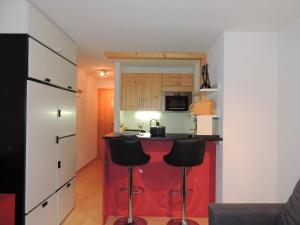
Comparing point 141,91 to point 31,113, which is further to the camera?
point 141,91

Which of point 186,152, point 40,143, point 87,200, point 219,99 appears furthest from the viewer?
point 87,200

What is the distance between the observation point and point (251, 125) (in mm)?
2779

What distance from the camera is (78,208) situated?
3334mm

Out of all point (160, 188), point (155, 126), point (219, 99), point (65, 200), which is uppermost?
point (219, 99)

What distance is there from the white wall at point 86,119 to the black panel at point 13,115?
3.22 meters

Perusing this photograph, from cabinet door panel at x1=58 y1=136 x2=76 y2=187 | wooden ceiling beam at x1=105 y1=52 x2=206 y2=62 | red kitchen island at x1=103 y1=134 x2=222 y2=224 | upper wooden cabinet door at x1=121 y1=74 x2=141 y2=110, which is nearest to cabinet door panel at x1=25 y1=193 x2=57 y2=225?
cabinet door panel at x1=58 y1=136 x2=76 y2=187

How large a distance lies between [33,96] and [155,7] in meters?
1.42

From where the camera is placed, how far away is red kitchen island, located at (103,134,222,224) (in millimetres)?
3016

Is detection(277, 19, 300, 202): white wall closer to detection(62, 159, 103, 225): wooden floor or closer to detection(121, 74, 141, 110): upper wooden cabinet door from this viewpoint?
detection(62, 159, 103, 225): wooden floor

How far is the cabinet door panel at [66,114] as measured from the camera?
9.32ft

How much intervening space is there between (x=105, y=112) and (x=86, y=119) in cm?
115

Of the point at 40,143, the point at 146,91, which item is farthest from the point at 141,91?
the point at 40,143

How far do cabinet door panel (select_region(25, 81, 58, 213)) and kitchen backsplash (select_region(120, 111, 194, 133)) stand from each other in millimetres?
2695

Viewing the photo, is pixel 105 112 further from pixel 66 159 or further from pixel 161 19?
pixel 161 19
